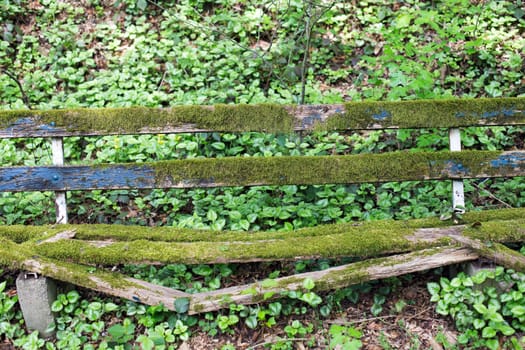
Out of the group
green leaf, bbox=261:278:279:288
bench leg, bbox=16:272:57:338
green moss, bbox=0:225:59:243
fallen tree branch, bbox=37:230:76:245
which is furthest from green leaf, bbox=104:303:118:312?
green leaf, bbox=261:278:279:288

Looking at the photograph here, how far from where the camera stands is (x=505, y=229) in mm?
2969

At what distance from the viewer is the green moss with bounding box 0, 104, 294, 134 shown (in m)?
3.38

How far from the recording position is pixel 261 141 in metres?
4.33

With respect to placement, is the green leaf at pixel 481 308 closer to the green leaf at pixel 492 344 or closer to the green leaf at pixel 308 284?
the green leaf at pixel 492 344

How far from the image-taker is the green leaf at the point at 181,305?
277 centimetres

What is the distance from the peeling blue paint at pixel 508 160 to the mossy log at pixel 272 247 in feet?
1.57

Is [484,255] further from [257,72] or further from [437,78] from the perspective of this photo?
[257,72]

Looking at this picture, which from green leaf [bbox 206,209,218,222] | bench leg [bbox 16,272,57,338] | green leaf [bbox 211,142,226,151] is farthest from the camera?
green leaf [bbox 211,142,226,151]

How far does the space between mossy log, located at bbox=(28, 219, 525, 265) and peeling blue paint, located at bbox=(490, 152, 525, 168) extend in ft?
1.57

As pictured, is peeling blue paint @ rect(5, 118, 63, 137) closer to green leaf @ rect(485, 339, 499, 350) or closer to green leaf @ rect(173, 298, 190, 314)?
green leaf @ rect(173, 298, 190, 314)

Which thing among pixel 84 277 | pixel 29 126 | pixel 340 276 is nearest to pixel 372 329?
pixel 340 276

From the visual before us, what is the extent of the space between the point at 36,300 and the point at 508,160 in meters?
3.28

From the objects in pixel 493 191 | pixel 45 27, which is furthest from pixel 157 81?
pixel 493 191

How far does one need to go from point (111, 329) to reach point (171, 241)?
2.19 feet
